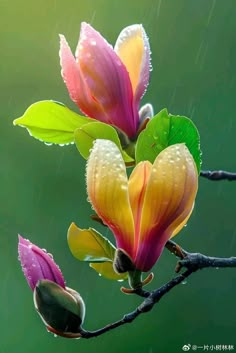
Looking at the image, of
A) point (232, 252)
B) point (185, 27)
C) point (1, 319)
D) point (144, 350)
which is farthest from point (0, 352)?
point (185, 27)

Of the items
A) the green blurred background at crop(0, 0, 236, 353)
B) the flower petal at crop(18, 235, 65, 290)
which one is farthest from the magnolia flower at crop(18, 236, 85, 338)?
the green blurred background at crop(0, 0, 236, 353)

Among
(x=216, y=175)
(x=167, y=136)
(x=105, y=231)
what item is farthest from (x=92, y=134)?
(x=105, y=231)

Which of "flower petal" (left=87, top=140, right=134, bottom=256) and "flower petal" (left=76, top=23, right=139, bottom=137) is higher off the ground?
"flower petal" (left=76, top=23, right=139, bottom=137)

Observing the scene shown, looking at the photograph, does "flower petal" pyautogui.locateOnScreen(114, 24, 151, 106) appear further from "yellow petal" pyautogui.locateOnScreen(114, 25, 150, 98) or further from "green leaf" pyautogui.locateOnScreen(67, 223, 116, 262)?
"green leaf" pyautogui.locateOnScreen(67, 223, 116, 262)

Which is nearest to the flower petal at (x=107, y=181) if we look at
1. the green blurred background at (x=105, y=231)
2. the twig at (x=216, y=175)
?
the twig at (x=216, y=175)

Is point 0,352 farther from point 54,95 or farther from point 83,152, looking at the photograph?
point 83,152
